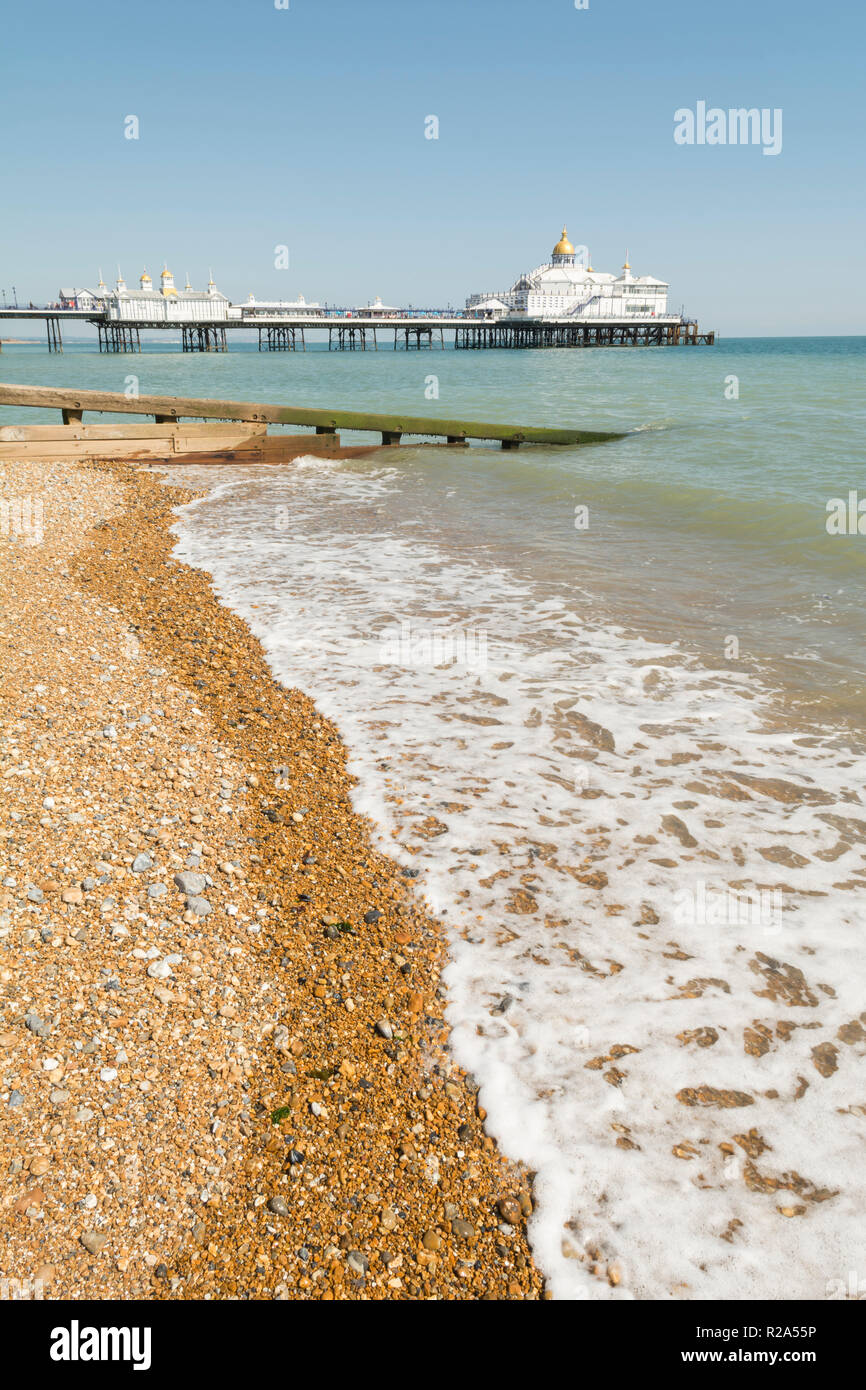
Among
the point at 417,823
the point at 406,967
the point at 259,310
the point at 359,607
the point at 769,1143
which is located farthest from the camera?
the point at 259,310

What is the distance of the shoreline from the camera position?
2273 millimetres

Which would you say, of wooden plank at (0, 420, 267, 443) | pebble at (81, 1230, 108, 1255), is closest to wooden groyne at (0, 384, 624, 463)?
wooden plank at (0, 420, 267, 443)

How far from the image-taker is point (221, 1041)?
2.92 meters

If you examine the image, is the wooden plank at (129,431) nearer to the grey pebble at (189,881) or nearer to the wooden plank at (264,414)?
the wooden plank at (264,414)

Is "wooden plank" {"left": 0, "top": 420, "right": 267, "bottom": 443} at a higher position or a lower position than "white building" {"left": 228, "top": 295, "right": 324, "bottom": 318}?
lower

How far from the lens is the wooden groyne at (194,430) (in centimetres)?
1508

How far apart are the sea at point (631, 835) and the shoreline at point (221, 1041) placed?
0.22 metres

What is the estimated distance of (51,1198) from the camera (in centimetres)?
230

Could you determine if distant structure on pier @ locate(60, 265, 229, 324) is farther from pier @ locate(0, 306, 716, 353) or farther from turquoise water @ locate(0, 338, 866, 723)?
turquoise water @ locate(0, 338, 866, 723)

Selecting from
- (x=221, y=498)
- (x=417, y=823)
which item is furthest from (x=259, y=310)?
(x=417, y=823)

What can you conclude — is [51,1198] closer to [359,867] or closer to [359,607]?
[359,867]

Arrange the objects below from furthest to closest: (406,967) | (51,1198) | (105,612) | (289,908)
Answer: (105,612)
(289,908)
(406,967)
(51,1198)

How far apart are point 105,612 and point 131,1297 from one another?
6.08m

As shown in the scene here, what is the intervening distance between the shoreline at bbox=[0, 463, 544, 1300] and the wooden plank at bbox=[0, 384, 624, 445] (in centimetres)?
1210
